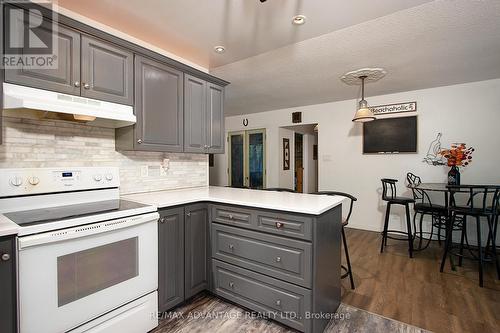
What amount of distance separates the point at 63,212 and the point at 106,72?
42.4 inches

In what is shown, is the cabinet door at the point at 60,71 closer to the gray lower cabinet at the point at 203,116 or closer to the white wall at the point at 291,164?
the gray lower cabinet at the point at 203,116

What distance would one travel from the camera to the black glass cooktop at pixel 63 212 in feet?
4.28

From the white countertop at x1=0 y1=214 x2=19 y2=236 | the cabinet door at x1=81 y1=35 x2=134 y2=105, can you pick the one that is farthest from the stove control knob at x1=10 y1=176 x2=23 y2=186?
the cabinet door at x1=81 y1=35 x2=134 y2=105

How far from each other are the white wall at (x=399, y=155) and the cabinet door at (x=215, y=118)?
2.74 m

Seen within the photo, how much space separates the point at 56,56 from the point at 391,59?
10.4 feet

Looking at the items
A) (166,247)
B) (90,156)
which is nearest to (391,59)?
(166,247)

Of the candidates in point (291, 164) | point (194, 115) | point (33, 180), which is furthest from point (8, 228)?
point (291, 164)

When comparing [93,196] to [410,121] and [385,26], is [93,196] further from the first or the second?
[410,121]

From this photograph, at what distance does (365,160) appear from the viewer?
4.40m

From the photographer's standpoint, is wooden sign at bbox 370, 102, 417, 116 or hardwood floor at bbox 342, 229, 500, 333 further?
wooden sign at bbox 370, 102, 417, 116

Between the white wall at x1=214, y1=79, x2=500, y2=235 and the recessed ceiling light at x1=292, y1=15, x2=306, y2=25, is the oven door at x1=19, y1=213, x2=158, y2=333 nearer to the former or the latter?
the recessed ceiling light at x1=292, y1=15, x2=306, y2=25

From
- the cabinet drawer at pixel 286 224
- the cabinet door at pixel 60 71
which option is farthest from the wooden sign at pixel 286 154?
the cabinet door at pixel 60 71

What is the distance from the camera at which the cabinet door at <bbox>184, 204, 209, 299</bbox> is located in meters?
2.00

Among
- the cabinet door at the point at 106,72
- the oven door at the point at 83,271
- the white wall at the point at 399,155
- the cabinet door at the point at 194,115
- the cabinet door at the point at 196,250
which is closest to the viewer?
the oven door at the point at 83,271
